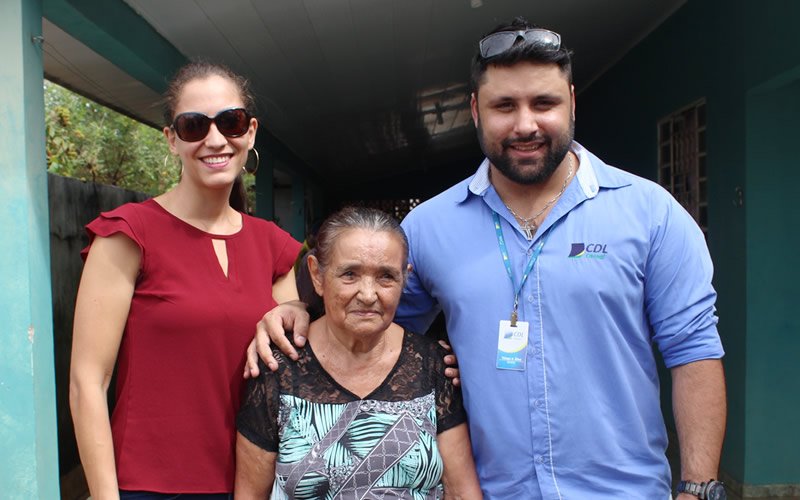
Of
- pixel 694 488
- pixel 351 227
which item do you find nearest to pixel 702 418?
pixel 694 488

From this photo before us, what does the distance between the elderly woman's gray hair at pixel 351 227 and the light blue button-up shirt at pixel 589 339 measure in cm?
21

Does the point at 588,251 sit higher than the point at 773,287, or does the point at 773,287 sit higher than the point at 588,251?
the point at 588,251

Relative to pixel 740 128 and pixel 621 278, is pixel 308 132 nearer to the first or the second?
pixel 740 128

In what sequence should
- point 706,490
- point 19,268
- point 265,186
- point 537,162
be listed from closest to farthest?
point 706,490, point 537,162, point 19,268, point 265,186

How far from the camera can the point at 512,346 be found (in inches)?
71.9

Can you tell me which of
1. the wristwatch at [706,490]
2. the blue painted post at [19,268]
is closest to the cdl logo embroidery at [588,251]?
the wristwatch at [706,490]

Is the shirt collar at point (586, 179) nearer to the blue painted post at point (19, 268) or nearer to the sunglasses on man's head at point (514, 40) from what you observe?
the sunglasses on man's head at point (514, 40)

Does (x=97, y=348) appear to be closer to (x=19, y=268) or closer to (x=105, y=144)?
(x=19, y=268)

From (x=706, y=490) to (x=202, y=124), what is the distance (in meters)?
1.62

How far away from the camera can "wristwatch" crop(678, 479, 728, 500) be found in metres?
1.77

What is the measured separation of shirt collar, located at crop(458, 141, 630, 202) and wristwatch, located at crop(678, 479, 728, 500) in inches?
30.4

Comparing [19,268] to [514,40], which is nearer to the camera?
[514,40]

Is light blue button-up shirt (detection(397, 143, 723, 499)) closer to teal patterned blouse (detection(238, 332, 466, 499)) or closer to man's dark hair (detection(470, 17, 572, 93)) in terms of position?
teal patterned blouse (detection(238, 332, 466, 499))

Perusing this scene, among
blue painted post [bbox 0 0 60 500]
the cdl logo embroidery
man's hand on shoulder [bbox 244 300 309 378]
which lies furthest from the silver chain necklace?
blue painted post [bbox 0 0 60 500]
